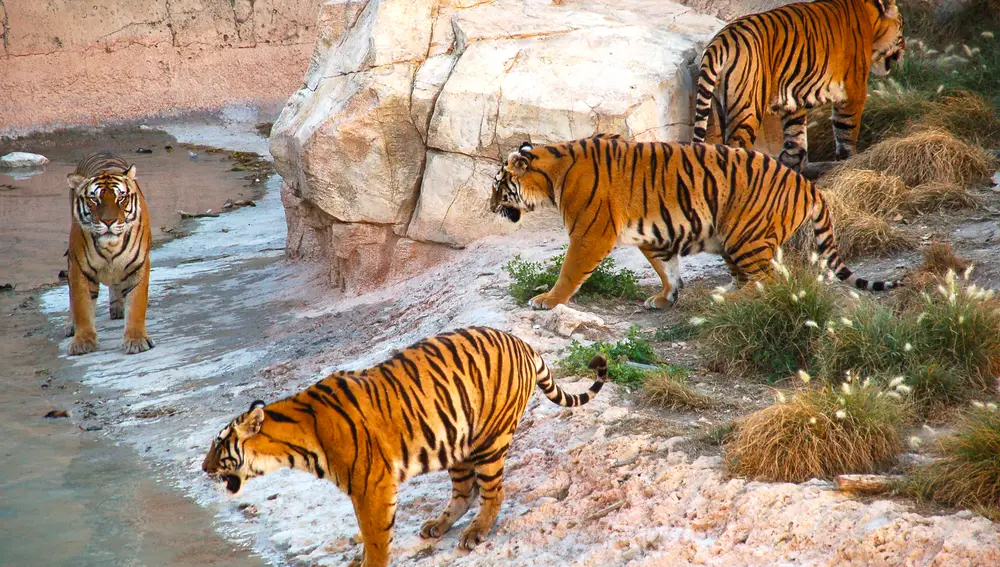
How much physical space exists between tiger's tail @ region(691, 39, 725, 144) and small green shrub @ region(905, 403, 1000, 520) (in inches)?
153

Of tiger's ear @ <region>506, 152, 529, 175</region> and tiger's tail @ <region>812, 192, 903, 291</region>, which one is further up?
tiger's ear @ <region>506, 152, 529, 175</region>

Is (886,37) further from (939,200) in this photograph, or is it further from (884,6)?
(939,200)

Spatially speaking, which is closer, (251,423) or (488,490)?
(251,423)

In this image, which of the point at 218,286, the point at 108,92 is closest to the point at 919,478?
the point at 218,286

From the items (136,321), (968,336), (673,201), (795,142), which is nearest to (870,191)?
(795,142)

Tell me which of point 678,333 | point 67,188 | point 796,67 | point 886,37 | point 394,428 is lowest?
point 67,188

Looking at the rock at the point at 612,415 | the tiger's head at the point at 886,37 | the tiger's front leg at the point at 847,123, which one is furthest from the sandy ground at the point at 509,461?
the tiger's head at the point at 886,37

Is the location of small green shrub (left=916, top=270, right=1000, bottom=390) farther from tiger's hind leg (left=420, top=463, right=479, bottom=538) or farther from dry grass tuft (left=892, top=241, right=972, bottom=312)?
tiger's hind leg (left=420, top=463, right=479, bottom=538)

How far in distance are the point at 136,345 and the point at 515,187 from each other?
3.32 meters

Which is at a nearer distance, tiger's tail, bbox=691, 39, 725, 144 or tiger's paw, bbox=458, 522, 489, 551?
tiger's paw, bbox=458, 522, 489, 551

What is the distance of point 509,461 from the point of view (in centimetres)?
478

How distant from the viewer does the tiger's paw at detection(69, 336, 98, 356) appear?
7664 millimetres

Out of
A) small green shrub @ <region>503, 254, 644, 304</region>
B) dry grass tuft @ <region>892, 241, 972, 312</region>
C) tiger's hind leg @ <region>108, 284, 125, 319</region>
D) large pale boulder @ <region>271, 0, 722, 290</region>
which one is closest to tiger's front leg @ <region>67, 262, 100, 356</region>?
tiger's hind leg @ <region>108, 284, 125, 319</region>

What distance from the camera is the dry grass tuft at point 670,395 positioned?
4926mm
